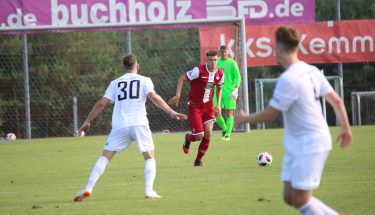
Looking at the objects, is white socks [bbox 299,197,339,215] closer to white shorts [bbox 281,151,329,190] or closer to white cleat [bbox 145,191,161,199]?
white shorts [bbox 281,151,329,190]

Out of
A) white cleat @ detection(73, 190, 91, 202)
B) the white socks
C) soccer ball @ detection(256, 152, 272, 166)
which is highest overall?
the white socks

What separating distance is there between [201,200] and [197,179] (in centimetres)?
247

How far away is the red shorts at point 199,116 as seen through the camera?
50.7ft

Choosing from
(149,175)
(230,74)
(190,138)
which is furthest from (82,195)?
(230,74)

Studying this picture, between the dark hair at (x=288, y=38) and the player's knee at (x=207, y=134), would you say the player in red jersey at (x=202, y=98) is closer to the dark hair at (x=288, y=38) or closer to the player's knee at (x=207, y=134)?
the player's knee at (x=207, y=134)

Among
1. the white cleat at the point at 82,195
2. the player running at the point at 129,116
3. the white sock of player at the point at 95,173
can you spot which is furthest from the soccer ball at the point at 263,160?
the white cleat at the point at 82,195

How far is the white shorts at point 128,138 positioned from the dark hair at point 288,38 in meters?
4.01

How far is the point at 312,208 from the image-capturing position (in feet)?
21.9

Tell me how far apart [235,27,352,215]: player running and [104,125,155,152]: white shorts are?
3721 mm

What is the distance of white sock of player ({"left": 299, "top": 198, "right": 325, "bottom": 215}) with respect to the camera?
668cm

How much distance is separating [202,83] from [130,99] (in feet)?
17.6

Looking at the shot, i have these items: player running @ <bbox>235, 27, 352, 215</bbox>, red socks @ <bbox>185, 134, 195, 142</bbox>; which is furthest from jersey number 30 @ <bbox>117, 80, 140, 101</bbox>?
red socks @ <bbox>185, 134, 195, 142</bbox>

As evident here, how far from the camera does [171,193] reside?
11000mm

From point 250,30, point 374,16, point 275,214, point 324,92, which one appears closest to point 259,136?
point 250,30
